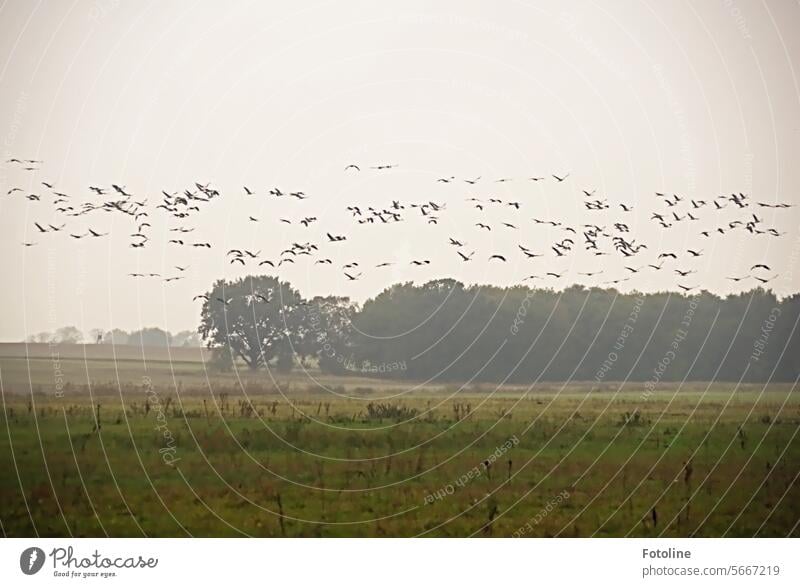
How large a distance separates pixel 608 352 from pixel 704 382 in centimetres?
142

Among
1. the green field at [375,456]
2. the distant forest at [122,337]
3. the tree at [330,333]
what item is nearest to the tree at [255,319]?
the tree at [330,333]

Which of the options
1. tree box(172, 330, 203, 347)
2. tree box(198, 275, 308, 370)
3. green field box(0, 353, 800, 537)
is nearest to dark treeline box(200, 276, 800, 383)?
tree box(198, 275, 308, 370)

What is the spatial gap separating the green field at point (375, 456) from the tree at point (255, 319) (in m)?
0.42

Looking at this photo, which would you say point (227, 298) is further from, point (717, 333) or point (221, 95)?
point (717, 333)

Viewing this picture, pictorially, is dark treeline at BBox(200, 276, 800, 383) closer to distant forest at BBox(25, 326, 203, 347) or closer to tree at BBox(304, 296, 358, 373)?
tree at BBox(304, 296, 358, 373)

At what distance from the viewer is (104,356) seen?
16.2 metres

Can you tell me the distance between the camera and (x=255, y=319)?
661 inches

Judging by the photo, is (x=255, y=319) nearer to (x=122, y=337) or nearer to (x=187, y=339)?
(x=187, y=339)

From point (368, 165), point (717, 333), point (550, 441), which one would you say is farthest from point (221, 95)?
point (717, 333)

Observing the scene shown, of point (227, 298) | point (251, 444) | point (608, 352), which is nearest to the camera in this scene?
point (251, 444)

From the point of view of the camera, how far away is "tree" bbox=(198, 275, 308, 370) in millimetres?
→ 16641

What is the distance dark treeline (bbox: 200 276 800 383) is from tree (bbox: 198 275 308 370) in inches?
0.5

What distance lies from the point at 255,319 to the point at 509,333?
142 inches
